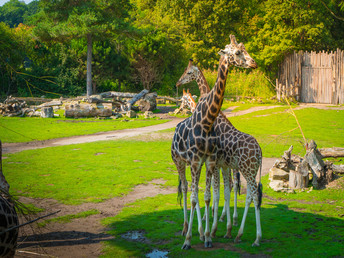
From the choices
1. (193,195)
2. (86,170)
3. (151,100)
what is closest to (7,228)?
(193,195)

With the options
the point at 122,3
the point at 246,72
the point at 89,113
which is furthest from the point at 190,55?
the point at 89,113

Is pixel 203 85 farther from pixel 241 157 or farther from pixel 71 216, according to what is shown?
pixel 71 216

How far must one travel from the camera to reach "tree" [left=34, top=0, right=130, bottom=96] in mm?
31125

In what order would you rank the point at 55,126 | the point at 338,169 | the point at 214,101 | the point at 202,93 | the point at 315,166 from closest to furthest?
the point at 214,101, the point at 202,93, the point at 315,166, the point at 338,169, the point at 55,126

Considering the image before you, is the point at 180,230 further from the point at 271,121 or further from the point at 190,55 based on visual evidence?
the point at 190,55

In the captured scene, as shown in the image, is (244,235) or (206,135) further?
(244,235)

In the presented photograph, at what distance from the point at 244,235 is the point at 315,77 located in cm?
2597

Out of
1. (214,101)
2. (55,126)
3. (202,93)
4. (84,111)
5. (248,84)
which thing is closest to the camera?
(214,101)

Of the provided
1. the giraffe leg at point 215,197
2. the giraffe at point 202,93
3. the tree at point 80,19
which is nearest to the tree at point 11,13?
the tree at point 80,19

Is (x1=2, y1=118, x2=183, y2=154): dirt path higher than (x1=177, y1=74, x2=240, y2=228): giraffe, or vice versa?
(x1=177, y1=74, x2=240, y2=228): giraffe

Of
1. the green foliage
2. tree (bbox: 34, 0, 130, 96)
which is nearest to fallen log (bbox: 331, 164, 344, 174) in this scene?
the green foliage

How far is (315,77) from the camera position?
30750mm

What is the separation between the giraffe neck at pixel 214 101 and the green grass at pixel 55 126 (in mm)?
14061

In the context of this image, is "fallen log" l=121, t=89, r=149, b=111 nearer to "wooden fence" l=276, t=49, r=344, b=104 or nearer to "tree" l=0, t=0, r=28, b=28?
"wooden fence" l=276, t=49, r=344, b=104
